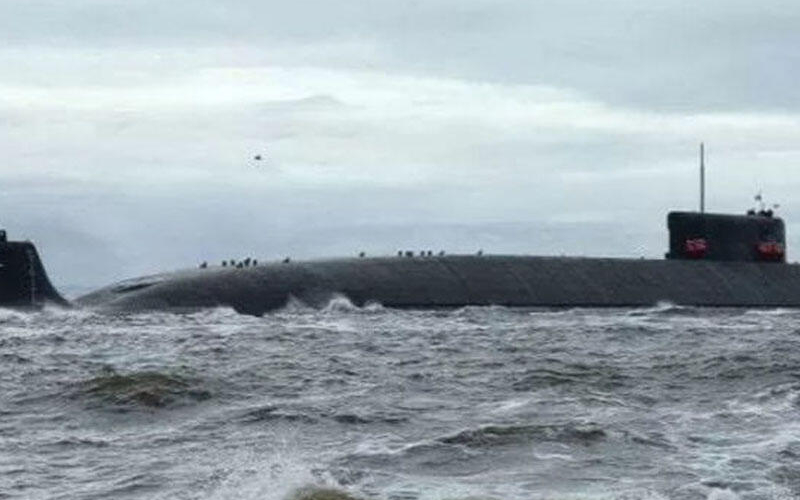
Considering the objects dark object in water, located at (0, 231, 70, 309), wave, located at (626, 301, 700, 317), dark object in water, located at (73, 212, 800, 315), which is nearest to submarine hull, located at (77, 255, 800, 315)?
dark object in water, located at (73, 212, 800, 315)

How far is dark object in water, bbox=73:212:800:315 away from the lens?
47406 mm

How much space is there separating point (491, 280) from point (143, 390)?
30885 millimetres

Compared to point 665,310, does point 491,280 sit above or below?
above

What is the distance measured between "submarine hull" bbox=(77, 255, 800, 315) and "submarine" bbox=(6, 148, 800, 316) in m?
0.05

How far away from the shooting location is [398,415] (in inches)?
816

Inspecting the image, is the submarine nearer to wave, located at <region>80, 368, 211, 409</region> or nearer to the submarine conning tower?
the submarine conning tower

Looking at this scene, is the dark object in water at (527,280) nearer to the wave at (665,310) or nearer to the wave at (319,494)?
the wave at (665,310)

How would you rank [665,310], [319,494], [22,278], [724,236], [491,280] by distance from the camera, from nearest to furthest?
1. [319,494]
2. [22,278]
3. [665,310]
4. [491,280]
5. [724,236]

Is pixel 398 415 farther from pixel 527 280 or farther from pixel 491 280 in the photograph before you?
pixel 527 280

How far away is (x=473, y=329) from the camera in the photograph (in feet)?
128

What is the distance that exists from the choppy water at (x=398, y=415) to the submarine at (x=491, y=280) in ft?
29.4

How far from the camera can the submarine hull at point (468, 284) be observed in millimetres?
47031

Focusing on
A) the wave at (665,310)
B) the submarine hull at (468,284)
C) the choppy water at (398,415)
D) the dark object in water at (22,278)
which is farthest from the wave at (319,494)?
the wave at (665,310)

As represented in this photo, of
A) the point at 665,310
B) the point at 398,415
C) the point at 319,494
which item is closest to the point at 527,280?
the point at 665,310
